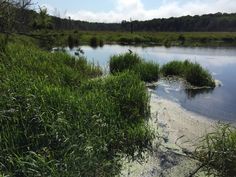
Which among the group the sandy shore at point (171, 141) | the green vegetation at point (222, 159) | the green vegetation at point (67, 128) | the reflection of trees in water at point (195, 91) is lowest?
the reflection of trees in water at point (195, 91)

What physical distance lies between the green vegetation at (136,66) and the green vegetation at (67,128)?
501 cm

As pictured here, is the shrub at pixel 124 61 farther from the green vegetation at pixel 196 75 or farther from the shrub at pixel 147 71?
the green vegetation at pixel 196 75

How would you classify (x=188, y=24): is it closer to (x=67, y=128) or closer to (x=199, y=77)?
(x=199, y=77)

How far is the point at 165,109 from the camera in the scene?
9078mm

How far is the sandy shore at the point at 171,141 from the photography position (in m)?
Result: 5.48

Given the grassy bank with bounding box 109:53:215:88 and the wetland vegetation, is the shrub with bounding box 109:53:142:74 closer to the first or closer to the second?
the grassy bank with bounding box 109:53:215:88

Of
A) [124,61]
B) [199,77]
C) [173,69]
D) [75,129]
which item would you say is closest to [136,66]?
[124,61]

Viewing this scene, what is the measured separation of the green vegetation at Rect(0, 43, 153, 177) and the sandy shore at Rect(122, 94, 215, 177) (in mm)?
229

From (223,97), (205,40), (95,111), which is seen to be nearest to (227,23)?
(205,40)

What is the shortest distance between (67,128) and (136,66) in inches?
317

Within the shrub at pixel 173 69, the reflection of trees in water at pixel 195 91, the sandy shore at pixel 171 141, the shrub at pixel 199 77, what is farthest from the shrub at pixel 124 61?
the sandy shore at pixel 171 141

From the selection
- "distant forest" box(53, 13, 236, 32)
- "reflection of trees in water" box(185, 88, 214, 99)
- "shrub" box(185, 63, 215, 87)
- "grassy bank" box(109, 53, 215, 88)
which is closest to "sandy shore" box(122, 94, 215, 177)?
"reflection of trees in water" box(185, 88, 214, 99)

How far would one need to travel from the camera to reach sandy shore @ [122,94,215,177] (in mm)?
5480

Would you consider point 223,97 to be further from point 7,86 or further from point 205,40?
point 205,40
